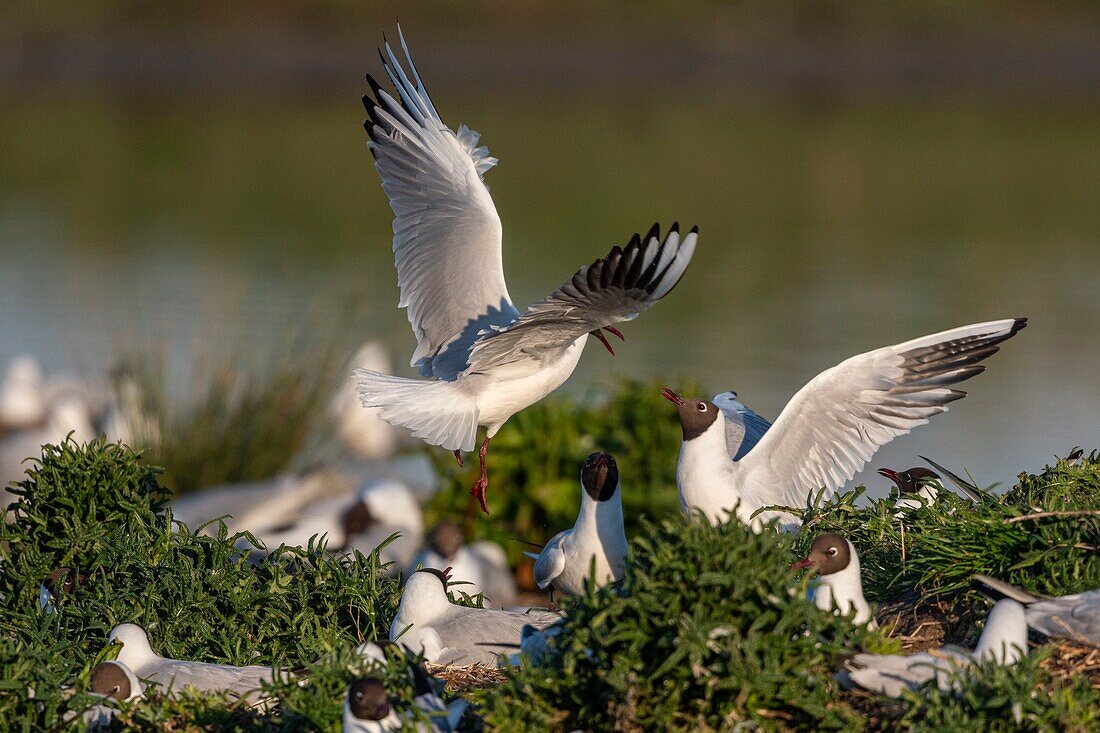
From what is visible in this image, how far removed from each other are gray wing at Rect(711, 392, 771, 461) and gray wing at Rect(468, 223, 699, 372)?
32.2 inches

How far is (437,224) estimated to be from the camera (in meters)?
8.63

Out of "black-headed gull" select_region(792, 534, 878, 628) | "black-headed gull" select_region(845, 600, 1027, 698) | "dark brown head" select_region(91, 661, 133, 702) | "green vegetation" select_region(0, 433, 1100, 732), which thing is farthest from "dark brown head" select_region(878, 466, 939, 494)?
"dark brown head" select_region(91, 661, 133, 702)

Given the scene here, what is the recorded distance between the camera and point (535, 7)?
47188mm

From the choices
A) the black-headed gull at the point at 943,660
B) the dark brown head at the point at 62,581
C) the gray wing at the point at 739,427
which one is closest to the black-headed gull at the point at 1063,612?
the black-headed gull at the point at 943,660

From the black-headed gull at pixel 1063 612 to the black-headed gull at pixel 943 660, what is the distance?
0.64ft

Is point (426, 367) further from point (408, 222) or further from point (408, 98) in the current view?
point (408, 98)

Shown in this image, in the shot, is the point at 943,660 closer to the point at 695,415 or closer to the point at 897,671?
the point at 897,671

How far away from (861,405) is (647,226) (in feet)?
65.9

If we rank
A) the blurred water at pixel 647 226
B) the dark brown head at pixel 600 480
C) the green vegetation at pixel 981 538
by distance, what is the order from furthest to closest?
the blurred water at pixel 647 226, the dark brown head at pixel 600 480, the green vegetation at pixel 981 538

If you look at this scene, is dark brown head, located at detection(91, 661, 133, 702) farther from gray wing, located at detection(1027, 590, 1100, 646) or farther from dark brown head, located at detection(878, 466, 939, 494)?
dark brown head, located at detection(878, 466, 939, 494)

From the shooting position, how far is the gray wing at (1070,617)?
4.86 meters

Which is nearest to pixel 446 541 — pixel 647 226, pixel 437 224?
pixel 437 224

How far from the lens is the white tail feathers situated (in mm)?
7488

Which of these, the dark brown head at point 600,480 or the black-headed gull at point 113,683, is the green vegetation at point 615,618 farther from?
the dark brown head at point 600,480
